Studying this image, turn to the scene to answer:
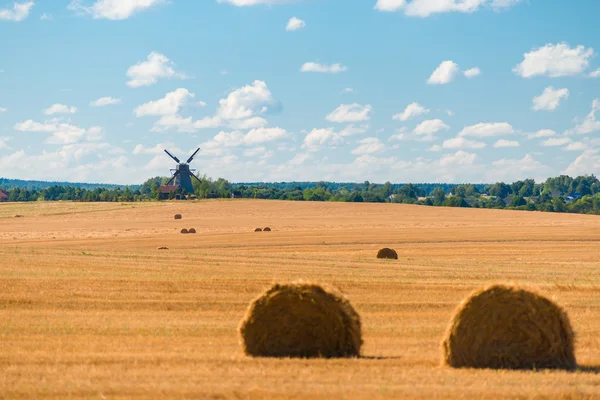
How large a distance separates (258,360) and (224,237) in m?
41.6

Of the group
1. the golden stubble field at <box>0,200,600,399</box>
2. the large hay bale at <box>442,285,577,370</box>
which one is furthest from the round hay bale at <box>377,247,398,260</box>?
the large hay bale at <box>442,285,577,370</box>

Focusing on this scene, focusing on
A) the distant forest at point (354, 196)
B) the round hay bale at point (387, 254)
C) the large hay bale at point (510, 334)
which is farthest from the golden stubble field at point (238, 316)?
the distant forest at point (354, 196)

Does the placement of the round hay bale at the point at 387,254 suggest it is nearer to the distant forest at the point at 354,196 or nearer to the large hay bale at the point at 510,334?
Result: the large hay bale at the point at 510,334

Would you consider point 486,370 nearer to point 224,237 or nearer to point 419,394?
point 419,394

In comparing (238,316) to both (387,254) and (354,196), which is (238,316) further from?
(354,196)

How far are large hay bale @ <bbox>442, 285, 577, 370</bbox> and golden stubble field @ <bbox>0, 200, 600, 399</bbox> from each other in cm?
42

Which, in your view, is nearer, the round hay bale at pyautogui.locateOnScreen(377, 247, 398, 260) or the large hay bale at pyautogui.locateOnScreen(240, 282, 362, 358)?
the large hay bale at pyautogui.locateOnScreen(240, 282, 362, 358)

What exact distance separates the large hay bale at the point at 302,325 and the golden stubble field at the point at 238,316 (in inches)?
16.9

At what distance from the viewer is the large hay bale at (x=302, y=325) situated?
12.8m

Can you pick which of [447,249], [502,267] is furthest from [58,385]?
[447,249]

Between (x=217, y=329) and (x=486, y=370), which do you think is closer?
(x=486, y=370)

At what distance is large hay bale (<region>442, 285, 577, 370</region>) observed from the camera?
1188 centimetres

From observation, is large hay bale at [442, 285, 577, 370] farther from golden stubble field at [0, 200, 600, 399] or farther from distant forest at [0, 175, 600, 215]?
distant forest at [0, 175, 600, 215]

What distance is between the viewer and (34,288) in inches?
854
